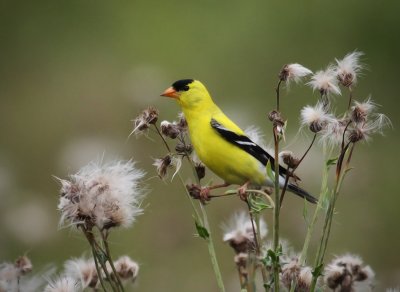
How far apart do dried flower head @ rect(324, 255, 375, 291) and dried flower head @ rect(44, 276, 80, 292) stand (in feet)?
1.73

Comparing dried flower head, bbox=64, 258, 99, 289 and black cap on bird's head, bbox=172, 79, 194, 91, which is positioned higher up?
black cap on bird's head, bbox=172, 79, 194, 91

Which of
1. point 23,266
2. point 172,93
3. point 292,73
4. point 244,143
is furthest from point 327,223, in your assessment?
point 172,93

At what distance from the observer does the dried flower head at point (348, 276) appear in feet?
5.10

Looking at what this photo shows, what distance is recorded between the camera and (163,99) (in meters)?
4.19

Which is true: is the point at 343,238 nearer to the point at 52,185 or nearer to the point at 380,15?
the point at 52,185

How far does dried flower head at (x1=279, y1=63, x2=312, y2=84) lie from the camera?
4.94 feet

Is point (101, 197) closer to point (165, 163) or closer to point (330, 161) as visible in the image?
point (165, 163)

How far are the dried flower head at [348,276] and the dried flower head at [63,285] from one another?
53 cm

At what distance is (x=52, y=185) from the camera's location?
3.71 meters

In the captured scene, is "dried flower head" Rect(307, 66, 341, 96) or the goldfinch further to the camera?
the goldfinch

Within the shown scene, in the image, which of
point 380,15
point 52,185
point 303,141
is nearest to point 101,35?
point 380,15

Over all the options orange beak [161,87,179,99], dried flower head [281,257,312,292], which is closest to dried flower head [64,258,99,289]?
dried flower head [281,257,312,292]

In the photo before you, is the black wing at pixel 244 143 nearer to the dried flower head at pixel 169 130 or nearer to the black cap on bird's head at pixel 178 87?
the black cap on bird's head at pixel 178 87

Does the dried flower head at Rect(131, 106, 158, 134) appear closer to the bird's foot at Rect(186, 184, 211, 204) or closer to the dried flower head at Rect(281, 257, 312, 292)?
the bird's foot at Rect(186, 184, 211, 204)
